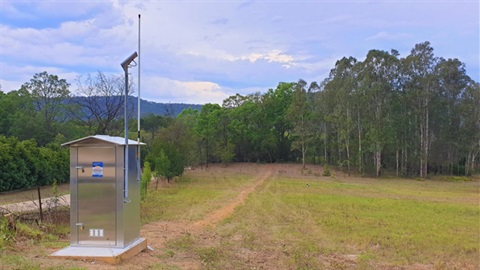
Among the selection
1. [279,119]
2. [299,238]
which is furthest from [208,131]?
[299,238]

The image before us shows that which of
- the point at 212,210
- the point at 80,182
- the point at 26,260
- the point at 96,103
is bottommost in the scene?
the point at 212,210

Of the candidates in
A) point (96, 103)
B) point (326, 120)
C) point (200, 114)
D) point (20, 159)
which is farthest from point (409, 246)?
point (200, 114)

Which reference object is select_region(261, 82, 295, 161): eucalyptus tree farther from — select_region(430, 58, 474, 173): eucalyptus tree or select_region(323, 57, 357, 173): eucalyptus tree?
select_region(430, 58, 474, 173): eucalyptus tree

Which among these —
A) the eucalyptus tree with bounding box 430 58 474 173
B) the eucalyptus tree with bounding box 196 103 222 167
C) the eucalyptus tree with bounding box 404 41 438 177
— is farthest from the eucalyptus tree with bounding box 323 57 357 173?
the eucalyptus tree with bounding box 196 103 222 167

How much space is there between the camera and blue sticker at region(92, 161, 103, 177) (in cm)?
686

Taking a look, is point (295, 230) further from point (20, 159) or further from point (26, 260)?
point (20, 159)

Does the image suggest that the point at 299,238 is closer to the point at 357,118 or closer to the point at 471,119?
the point at 357,118

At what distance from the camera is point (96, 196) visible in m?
6.86

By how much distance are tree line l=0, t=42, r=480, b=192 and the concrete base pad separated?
30171 millimetres

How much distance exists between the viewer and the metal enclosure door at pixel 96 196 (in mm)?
6801

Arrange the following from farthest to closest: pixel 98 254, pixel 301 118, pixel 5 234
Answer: pixel 301 118, pixel 5 234, pixel 98 254

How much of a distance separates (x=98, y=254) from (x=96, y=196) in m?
0.97

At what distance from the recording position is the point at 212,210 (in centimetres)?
1630

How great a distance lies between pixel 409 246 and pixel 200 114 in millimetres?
49998
